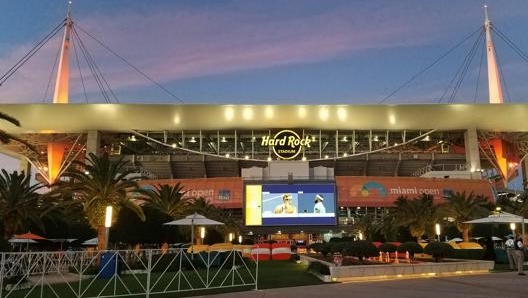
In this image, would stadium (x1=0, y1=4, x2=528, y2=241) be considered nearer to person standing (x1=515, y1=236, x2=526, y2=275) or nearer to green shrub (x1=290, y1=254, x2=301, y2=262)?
green shrub (x1=290, y1=254, x2=301, y2=262)

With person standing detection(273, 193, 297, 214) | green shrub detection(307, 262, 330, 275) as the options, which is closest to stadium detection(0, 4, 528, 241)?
person standing detection(273, 193, 297, 214)

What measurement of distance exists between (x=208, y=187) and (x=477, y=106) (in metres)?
44.8

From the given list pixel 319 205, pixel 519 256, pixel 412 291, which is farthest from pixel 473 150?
pixel 412 291

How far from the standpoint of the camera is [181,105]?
74.4 meters

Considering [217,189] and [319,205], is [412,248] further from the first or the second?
[217,189]

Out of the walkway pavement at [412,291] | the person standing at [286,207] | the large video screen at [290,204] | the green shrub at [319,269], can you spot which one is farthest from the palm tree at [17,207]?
the person standing at [286,207]

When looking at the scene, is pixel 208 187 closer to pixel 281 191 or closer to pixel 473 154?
pixel 281 191

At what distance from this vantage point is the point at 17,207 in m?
33.9

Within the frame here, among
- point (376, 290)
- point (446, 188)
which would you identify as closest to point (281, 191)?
point (446, 188)

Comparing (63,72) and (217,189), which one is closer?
(217,189)

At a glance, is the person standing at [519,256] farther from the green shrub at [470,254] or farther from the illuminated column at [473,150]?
the illuminated column at [473,150]

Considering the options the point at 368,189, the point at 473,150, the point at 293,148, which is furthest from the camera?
the point at 293,148

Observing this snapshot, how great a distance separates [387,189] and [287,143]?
1896cm

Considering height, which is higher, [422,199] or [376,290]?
[422,199]
